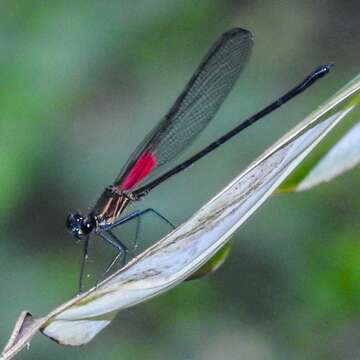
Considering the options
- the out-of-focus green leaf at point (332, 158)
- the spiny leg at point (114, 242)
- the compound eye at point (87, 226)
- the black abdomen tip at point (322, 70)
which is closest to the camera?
the out-of-focus green leaf at point (332, 158)

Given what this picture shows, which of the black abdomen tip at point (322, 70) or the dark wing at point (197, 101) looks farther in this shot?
the dark wing at point (197, 101)

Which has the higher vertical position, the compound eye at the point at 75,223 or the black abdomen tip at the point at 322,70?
the compound eye at the point at 75,223

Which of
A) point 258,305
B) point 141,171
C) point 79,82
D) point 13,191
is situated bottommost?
point 258,305

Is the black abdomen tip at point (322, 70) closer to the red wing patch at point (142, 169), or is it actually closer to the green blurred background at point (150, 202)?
the red wing patch at point (142, 169)

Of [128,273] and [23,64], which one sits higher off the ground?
[23,64]

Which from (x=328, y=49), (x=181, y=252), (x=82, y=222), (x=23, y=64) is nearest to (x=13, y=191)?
(x=23, y=64)

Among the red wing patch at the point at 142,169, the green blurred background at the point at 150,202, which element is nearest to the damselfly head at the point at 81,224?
the red wing patch at the point at 142,169

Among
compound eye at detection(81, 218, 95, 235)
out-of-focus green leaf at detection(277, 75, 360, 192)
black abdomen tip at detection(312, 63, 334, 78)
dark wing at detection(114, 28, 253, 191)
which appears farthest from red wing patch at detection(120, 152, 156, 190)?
out-of-focus green leaf at detection(277, 75, 360, 192)

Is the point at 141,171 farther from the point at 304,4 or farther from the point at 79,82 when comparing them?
the point at 304,4
